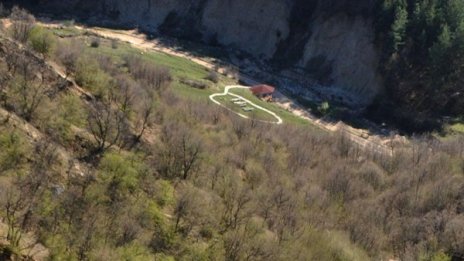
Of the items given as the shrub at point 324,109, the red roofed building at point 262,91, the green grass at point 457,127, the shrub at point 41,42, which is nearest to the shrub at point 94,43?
the red roofed building at point 262,91

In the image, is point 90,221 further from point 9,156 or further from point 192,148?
point 192,148

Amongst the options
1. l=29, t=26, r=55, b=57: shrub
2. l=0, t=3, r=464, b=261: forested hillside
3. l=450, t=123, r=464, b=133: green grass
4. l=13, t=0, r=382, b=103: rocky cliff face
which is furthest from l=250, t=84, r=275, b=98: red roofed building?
l=29, t=26, r=55, b=57: shrub

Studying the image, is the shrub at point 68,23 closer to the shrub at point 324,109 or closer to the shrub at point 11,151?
the shrub at point 324,109

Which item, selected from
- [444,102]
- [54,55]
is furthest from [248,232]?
[444,102]

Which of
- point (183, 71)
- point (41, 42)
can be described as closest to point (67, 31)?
point (183, 71)

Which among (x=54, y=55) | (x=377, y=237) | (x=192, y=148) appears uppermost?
(x=54, y=55)

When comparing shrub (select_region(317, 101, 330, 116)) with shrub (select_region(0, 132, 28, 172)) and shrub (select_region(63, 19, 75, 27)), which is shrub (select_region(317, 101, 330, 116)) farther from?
shrub (select_region(0, 132, 28, 172))

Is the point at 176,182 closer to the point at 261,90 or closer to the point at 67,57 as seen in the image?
the point at 67,57
